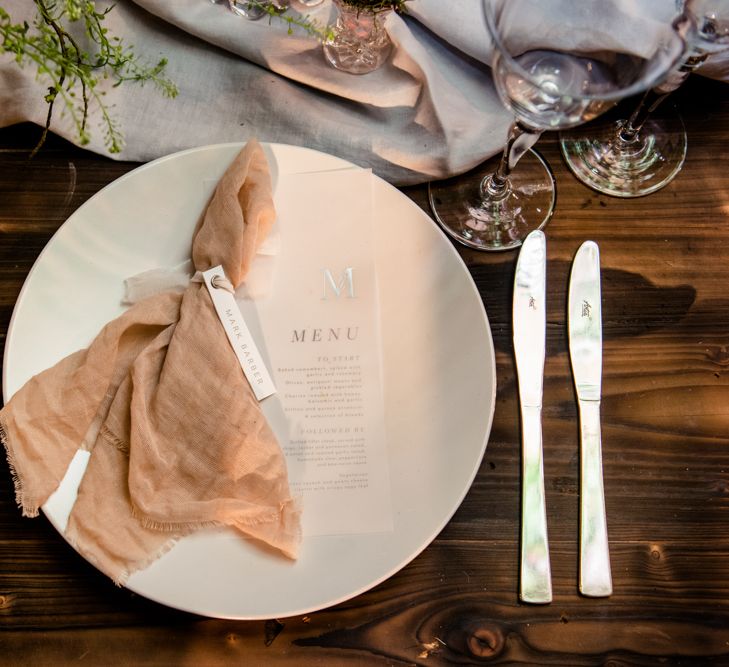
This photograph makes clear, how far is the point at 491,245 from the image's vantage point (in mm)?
738

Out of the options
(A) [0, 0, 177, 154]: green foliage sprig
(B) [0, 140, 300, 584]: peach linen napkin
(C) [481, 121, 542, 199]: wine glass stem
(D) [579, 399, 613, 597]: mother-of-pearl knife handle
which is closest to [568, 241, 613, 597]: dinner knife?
(D) [579, 399, 613, 597]: mother-of-pearl knife handle

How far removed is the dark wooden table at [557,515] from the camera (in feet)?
2.03

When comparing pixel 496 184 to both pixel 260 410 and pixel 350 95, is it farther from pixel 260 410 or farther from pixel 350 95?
pixel 260 410

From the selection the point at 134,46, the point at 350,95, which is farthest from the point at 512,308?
the point at 134,46

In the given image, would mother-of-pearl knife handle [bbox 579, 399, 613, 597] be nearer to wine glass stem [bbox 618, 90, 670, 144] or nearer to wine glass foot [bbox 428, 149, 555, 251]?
wine glass foot [bbox 428, 149, 555, 251]

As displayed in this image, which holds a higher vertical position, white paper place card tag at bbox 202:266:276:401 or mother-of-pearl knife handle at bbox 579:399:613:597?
white paper place card tag at bbox 202:266:276:401

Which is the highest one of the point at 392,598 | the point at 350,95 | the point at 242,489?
the point at 350,95

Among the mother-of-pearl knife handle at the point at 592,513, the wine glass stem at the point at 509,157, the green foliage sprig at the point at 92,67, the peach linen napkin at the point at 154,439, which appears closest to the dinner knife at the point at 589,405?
the mother-of-pearl knife handle at the point at 592,513

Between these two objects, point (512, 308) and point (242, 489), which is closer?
point (242, 489)

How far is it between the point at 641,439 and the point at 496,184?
11.9 inches

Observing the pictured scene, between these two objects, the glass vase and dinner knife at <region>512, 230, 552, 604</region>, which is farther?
the glass vase

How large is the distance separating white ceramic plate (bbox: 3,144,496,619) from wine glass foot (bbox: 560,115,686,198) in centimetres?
22

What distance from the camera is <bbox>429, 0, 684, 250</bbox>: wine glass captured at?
1.84ft

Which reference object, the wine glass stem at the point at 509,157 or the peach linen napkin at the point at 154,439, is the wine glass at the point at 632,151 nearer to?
the wine glass stem at the point at 509,157
